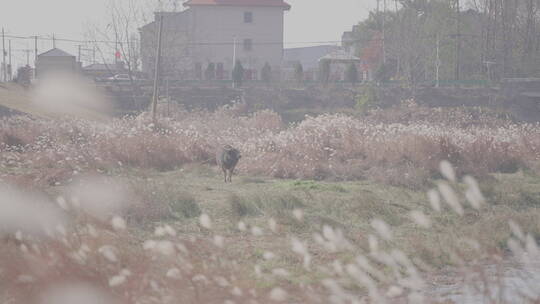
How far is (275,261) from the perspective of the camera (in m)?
10.2

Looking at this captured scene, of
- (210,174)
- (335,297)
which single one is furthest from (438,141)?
(335,297)

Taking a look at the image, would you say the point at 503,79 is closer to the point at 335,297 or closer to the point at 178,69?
the point at 178,69

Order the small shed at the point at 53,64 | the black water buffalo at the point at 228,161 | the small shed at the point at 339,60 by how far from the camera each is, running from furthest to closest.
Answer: the small shed at the point at 339,60, the small shed at the point at 53,64, the black water buffalo at the point at 228,161

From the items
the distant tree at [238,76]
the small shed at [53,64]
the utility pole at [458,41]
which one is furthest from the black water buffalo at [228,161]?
the utility pole at [458,41]

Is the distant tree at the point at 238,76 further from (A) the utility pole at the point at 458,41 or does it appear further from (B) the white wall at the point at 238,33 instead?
(A) the utility pole at the point at 458,41

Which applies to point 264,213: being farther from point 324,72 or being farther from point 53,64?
point 53,64

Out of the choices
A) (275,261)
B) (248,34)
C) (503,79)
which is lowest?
(275,261)

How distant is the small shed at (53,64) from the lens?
5741cm

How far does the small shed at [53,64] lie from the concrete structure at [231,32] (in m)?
11.0

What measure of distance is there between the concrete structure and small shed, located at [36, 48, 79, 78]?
36.0 feet

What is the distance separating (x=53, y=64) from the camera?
57688 millimetres

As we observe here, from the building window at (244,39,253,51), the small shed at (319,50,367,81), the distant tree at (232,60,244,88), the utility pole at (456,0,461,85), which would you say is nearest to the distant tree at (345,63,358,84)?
the small shed at (319,50,367,81)

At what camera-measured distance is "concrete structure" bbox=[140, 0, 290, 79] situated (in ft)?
221

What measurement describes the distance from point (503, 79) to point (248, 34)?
26.4m
